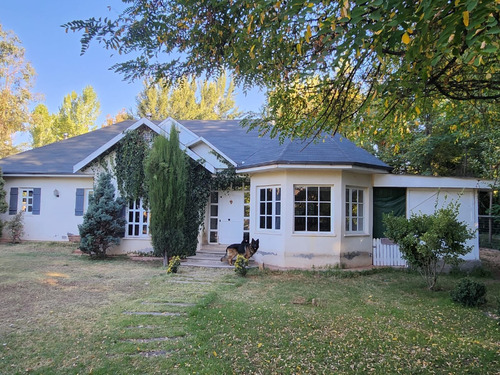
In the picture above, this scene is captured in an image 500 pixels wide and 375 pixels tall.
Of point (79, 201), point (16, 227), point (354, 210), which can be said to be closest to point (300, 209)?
point (354, 210)

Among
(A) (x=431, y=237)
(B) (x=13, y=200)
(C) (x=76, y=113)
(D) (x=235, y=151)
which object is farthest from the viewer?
(C) (x=76, y=113)

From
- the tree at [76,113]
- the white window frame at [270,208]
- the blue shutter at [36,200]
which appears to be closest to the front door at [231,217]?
the white window frame at [270,208]

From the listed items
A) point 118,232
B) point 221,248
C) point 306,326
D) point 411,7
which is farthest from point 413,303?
point 118,232

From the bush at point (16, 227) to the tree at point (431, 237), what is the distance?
14.3 metres

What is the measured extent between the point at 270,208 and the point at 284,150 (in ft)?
6.16

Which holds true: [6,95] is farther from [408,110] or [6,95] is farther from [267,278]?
[408,110]

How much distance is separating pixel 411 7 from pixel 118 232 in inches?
437

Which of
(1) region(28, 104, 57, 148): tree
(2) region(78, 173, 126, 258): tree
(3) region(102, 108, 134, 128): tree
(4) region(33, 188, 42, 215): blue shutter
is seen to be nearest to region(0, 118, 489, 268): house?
(2) region(78, 173, 126, 258): tree

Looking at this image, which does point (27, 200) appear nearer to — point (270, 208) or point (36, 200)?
point (36, 200)

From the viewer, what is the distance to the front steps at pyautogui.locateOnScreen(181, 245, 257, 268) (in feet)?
32.4

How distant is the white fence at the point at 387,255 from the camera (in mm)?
10289

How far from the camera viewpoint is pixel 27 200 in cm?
1446

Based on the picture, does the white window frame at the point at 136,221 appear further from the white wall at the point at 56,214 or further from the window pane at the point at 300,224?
the window pane at the point at 300,224

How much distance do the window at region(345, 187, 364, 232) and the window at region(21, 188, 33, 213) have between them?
13445 mm
